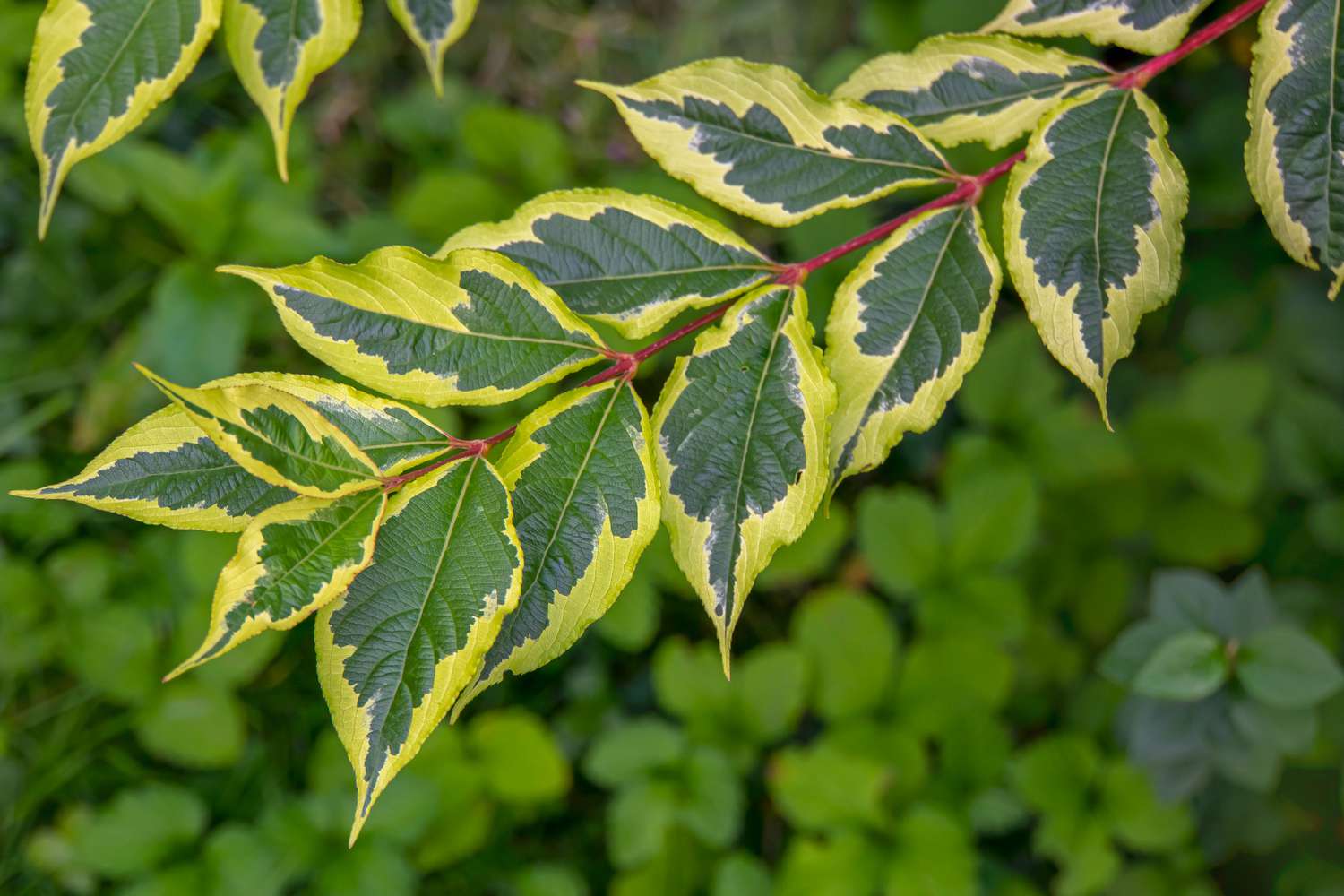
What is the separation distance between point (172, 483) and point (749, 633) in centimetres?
166

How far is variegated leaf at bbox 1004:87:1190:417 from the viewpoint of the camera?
794 mm

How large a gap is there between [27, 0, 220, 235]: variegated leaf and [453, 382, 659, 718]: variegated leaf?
0.49 metres

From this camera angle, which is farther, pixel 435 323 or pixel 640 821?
pixel 640 821

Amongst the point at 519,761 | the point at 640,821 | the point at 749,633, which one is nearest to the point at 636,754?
the point at 640,821

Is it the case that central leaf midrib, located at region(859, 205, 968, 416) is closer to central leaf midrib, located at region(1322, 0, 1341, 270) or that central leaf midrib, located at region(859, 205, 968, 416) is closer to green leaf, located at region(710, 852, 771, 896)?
central leaf midrib, located at region(1322, 0, 1341, 270)

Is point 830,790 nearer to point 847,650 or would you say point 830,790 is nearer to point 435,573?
point 847,650

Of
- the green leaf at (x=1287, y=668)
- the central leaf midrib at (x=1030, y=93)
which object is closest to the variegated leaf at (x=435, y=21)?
the central leaf midrib at (x=1030, y=93)

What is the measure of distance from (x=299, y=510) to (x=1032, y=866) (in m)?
1.92

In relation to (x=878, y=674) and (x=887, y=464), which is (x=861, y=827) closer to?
(x=878, y=674)

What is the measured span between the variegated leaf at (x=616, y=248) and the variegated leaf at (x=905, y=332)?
11 cm

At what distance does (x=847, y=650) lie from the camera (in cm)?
188

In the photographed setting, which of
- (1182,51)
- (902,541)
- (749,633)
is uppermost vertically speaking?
(1182,51)

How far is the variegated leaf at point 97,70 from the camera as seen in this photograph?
2.86 ft

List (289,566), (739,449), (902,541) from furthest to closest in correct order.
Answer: (902,541) → (739,449) → (289,566)
